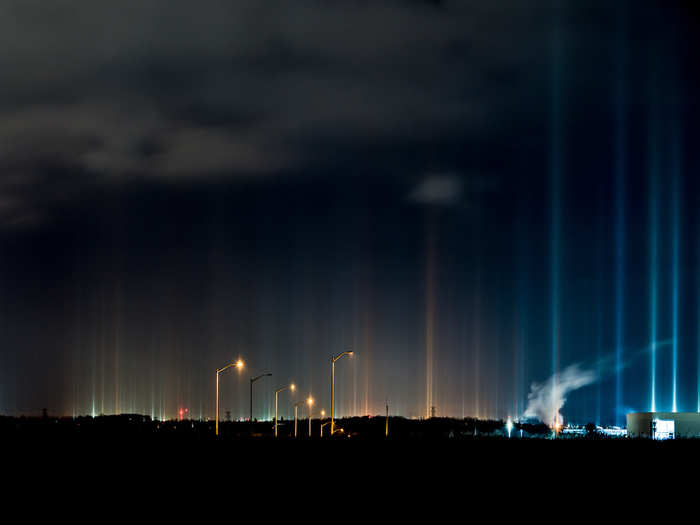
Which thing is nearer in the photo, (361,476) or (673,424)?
(361,476)

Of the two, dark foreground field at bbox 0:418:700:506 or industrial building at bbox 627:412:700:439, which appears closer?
dark foreground field at bbox 0:418:700:506

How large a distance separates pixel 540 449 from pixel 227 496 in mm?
28498

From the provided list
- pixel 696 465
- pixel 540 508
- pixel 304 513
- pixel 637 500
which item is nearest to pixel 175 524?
pixel 304 513

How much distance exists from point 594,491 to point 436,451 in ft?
77.7

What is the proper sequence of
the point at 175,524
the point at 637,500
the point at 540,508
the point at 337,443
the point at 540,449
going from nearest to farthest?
the point at 175,524
the point at 540,508
the point at 637,500
the point at 540,449
the point at 337,443

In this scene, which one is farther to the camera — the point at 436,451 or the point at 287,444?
the point at 287,444

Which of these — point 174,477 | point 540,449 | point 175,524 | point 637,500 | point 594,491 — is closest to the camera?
point 175,524

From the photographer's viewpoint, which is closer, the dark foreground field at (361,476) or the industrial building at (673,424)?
the dark foreground field at (361,476)

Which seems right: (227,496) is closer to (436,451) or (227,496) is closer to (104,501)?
(104,501)

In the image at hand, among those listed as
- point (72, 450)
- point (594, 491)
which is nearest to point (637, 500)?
point (594, 491)

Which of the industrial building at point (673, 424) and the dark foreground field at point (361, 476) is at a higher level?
the dark foreground field at point (361, 476)

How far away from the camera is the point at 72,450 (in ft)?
205

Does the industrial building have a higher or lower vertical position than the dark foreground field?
lower

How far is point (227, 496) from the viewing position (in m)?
32.6
